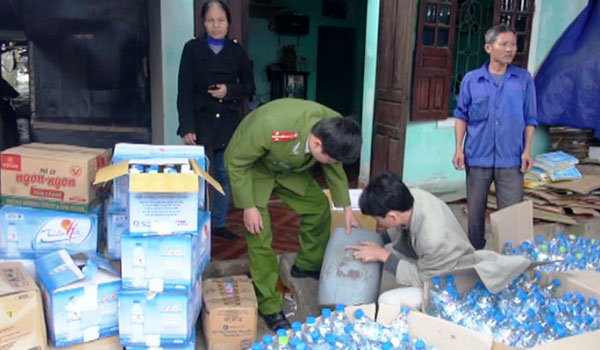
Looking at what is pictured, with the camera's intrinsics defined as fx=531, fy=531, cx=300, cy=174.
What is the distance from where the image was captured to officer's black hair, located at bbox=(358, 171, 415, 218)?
6.88ft

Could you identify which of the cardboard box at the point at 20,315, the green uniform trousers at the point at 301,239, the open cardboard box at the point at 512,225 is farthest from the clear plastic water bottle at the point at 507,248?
the cardboard box at the point at 20,315

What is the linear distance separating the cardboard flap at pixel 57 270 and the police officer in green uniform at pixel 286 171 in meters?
0.74

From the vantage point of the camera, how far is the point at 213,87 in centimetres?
329

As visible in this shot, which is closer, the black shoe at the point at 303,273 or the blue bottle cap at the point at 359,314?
the blue bottle cap at the point at 359,314

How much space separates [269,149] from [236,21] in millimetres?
1839

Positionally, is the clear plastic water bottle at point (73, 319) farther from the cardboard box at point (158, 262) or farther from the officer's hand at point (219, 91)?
the officer's hand at point (219, 91)

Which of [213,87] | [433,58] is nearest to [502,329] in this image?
[213,87]

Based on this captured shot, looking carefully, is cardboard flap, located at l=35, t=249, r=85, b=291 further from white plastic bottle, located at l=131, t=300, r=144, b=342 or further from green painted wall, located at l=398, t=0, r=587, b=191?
green painted wall, located at l=398, t=0, r=587, b=191

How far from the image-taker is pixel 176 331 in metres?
2.19

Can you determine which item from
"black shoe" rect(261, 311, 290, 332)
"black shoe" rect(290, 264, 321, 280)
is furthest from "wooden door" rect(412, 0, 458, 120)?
"black shoe" rect(261, 311, 290, 332)

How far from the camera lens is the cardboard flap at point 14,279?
204cm

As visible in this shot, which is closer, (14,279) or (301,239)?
(14,279)

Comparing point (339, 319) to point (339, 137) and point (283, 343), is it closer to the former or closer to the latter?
point (283, 343)

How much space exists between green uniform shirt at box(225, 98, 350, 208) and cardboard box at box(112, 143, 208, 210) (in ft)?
0.49
